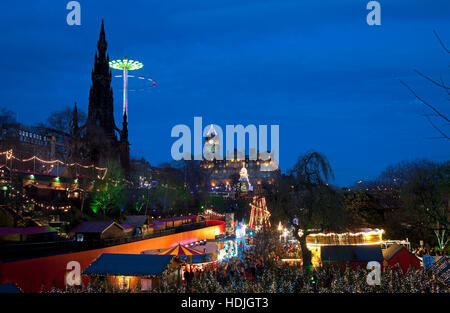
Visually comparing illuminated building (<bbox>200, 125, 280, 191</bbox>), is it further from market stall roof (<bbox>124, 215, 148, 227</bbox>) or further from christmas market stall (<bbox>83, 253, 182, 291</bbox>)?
christmas market stall (<bbox>83, 253, 182, 291</bbox>)

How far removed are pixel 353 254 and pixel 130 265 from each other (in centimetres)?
1057

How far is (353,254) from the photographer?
18953 mm

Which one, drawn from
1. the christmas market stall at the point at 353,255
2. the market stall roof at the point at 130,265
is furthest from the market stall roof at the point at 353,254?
the market stall roof at the point at 130,265

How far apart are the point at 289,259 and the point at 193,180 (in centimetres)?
5835

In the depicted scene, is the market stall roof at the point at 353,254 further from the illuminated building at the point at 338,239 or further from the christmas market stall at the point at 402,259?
the illuminated building at the point at 338,239

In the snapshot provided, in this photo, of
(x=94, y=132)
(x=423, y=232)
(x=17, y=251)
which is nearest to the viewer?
(x=17, y=251)

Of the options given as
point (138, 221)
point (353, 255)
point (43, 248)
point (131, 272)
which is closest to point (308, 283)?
point (131, 272)

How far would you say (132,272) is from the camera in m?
14.3

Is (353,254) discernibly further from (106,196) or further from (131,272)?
(106,196)

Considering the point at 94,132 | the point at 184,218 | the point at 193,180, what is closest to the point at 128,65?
the point at 193,180

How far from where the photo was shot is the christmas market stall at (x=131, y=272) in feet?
46.5

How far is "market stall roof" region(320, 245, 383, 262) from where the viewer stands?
18.6m

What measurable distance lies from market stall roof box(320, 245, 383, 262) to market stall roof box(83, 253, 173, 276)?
Result: 8.22m
